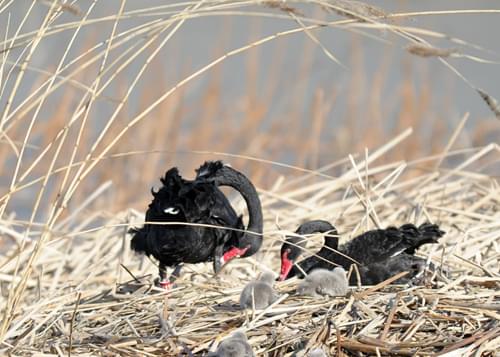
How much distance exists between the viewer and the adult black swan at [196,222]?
4.94m

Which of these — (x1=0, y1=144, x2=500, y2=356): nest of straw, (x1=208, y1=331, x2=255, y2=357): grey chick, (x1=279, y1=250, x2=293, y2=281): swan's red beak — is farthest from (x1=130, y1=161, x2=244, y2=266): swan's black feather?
(x1=208, y1=331, x2=255, y2=357): grey chick

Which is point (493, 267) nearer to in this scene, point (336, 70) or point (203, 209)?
point (203, 209)

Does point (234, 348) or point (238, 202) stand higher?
point (238, 202)

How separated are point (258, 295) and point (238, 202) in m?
2.79

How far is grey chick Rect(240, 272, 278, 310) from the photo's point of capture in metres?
3.87

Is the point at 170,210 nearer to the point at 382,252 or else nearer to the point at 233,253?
the point at 233,253

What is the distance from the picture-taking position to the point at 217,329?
379 cm

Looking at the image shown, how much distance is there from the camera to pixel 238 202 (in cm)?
665

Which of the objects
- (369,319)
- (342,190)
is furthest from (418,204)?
(369,319)

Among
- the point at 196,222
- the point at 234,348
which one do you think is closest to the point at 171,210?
the point at 196,222

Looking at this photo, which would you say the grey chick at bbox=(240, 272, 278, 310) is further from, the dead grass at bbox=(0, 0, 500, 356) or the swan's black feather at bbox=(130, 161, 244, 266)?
the swan's black feather at bbox=(130, 161, 244, 266)

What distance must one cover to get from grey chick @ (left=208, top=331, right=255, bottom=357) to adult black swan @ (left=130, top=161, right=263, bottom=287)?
1.26 m

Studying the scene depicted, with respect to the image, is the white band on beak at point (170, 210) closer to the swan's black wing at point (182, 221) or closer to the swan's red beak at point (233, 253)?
the swan's black wing at point (182, 221)

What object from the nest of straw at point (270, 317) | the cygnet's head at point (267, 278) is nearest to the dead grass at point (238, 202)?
the nest of straw at point (270, 317)
